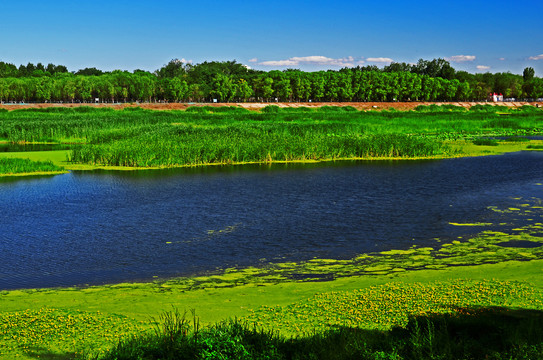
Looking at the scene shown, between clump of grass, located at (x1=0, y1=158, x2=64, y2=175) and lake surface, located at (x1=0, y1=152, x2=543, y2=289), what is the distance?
66.8 inches

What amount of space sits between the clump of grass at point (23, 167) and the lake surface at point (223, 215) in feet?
5.57

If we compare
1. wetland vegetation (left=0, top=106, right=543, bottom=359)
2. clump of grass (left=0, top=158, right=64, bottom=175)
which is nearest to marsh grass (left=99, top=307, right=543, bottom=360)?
wetland vegetation (left=0, top=106, right=543, bottom=359)

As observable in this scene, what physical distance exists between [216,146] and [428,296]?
90.4ft

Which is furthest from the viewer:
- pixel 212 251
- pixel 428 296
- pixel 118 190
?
pixel 118 190

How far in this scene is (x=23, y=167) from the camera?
107 ft

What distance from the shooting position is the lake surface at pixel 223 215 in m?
15.9

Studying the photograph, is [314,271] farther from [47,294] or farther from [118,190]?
[118,190]

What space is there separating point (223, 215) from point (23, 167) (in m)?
16.4

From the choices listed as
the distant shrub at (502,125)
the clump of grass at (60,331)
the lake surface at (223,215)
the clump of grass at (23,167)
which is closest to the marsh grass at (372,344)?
the clump of grass at (60,331)

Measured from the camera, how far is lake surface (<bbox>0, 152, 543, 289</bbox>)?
15859mm

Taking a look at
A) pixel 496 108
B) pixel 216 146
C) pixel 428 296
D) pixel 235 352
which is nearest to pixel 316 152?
pixel 216 146

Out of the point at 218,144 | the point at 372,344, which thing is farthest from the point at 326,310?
the point at 218,144

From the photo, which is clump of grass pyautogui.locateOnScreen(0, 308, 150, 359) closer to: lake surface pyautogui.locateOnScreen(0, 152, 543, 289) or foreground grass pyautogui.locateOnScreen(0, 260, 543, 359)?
foreground grass pyautogui.locateOnScreen(0, 260, 543, 359)

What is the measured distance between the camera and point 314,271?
577 inches
